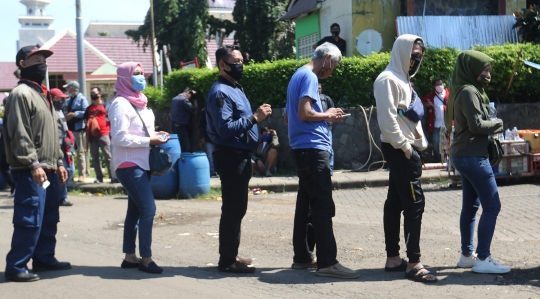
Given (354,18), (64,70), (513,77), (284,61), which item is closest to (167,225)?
(284,61)

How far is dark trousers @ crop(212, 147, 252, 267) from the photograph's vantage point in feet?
21.5

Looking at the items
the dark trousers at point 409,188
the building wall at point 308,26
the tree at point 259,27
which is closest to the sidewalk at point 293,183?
the dark trousers at point 409,188

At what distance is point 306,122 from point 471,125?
141 centimetres

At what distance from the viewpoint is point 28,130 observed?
6391mm

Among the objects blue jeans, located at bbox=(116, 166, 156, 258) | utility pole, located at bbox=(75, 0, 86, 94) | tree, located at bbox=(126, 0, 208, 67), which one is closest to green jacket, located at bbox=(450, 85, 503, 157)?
blue jeans, located at bbox=(116, 166, 156, 258)

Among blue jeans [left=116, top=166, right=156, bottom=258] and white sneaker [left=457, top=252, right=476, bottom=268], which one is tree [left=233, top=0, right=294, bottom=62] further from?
white sneaker [left=457, top=252, right=476, bottom=268]

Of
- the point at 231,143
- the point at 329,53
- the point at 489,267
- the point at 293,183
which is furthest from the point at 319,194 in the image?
the point at 293,183

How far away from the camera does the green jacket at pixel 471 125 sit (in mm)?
6316

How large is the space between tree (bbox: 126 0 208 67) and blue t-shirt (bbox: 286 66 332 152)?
22.6 meters

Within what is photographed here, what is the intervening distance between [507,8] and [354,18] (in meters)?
4.18

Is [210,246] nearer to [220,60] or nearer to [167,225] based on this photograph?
[167,225]

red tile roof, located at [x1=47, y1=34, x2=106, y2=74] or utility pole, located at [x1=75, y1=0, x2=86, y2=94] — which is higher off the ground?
red tile roof, located at [x1=47, y1=34, x2=106, y2=74]

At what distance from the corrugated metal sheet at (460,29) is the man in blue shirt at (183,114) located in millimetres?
5835

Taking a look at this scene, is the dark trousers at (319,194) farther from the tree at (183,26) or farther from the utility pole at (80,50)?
the tree at (183,26)
